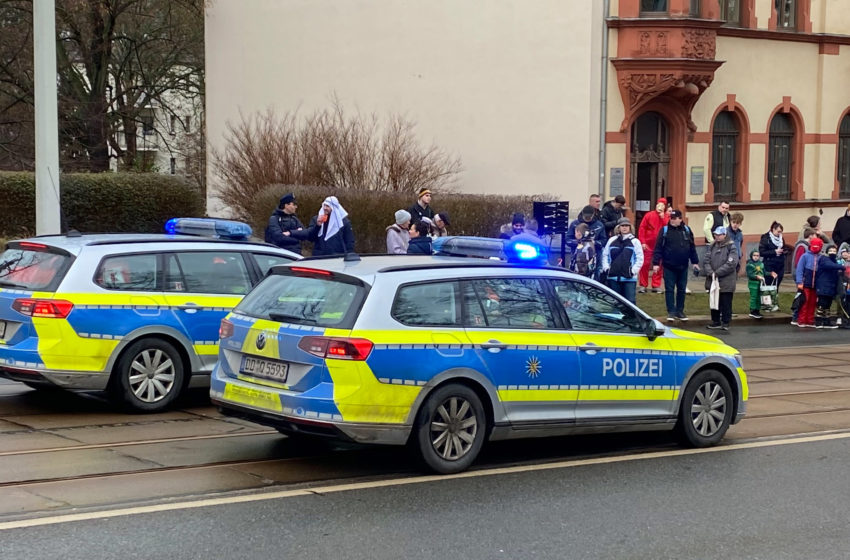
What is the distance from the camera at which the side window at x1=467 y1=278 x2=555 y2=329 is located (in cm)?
838

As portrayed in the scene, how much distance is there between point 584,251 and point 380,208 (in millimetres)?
7547

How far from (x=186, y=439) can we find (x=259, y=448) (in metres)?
0.65

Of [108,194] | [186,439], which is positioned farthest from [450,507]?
Result: [108,194]

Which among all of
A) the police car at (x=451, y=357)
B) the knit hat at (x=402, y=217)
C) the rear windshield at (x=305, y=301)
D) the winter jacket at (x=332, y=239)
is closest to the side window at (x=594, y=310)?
the police car at (x=451, y=357)

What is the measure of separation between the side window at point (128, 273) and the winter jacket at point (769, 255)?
1433cm

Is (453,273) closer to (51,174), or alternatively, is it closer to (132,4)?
(51,174)

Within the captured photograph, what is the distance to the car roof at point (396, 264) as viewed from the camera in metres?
8.19

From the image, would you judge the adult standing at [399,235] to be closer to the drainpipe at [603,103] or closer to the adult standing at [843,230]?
the adult standing at [843,230]

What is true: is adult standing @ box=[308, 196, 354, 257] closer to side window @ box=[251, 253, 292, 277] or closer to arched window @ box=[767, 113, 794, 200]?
side window @ box=[251, 253, 292, 277]

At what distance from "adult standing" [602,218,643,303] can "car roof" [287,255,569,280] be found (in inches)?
315

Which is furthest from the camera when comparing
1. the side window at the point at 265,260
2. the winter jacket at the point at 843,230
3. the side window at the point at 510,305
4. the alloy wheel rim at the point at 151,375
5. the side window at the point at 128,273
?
the winter jacket at the point at 843,230

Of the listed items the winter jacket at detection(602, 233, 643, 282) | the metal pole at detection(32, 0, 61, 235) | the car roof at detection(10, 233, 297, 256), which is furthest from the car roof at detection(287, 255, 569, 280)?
the winter jacket at detection(602, 233, 643, 282)

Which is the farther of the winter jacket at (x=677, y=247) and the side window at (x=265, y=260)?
the winter jacket at (x=677, y=247)

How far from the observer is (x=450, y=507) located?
7293mm
